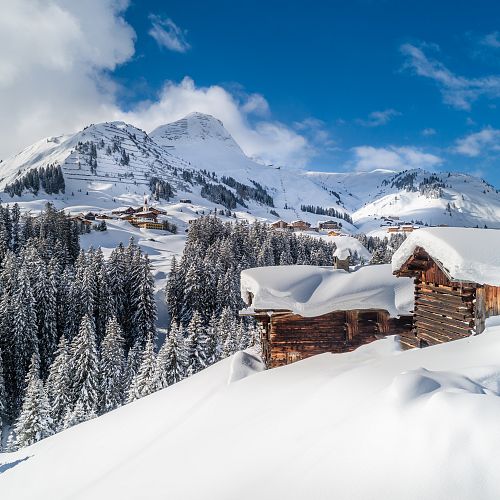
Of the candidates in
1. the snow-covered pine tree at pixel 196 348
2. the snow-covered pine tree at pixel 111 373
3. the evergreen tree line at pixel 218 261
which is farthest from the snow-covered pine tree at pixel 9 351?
the evergreen tree line at pixel 218 261

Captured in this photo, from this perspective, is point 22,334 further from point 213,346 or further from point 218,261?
point 218,261

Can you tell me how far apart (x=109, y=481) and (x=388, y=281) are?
12.7 meters

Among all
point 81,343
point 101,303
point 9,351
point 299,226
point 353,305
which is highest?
point 299,226

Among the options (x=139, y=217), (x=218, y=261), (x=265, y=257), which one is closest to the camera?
(x=218, y=261)

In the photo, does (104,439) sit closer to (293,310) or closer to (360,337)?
(293,310)

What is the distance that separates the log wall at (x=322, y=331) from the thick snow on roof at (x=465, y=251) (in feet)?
17.0

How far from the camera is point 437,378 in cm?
578

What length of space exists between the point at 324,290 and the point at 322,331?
1.74 m

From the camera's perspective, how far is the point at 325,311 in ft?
48.5

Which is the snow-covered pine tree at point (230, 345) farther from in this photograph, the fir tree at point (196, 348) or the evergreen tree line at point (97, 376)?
the fir tree at point (196, 348)

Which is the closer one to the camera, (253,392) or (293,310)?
→ (253,392)

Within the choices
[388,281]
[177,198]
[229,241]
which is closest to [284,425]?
[388,281]

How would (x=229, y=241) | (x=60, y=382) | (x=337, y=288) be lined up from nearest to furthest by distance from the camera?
(x=337, y=288) → (x=60, y=382) → (x=229, y=241)

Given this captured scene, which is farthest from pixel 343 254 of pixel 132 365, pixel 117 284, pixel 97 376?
pixel 117 284
